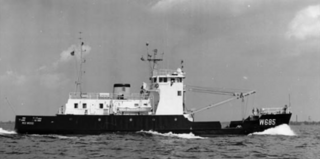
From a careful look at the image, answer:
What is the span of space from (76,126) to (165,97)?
8043 mm

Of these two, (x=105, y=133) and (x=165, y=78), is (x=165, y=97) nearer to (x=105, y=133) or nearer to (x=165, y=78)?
(x=165, y=78)

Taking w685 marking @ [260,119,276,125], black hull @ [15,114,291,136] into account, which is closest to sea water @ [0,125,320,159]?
black hull @ [15,114,291,136]

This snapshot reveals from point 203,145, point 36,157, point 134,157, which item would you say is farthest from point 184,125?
point 36,157

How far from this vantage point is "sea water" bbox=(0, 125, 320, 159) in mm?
22453

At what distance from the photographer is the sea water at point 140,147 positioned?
22453 mm

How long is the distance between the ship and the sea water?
98 cm

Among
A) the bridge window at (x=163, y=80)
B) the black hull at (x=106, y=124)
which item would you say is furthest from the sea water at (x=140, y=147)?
the bridge window at (x=163, y=80)

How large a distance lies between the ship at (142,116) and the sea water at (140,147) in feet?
3.21

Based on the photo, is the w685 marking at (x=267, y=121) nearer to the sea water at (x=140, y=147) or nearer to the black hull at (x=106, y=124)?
the sea water at (x=140, y=147)

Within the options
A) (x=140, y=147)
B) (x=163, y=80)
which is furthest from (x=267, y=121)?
(x=140, y=147)

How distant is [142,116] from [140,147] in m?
8.18

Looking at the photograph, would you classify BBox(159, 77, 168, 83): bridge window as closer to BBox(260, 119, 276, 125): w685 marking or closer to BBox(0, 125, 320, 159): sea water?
BBox(0, 125, 320, 159): sea water

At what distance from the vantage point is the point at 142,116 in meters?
33.5

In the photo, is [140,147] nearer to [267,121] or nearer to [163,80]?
[163,80]
